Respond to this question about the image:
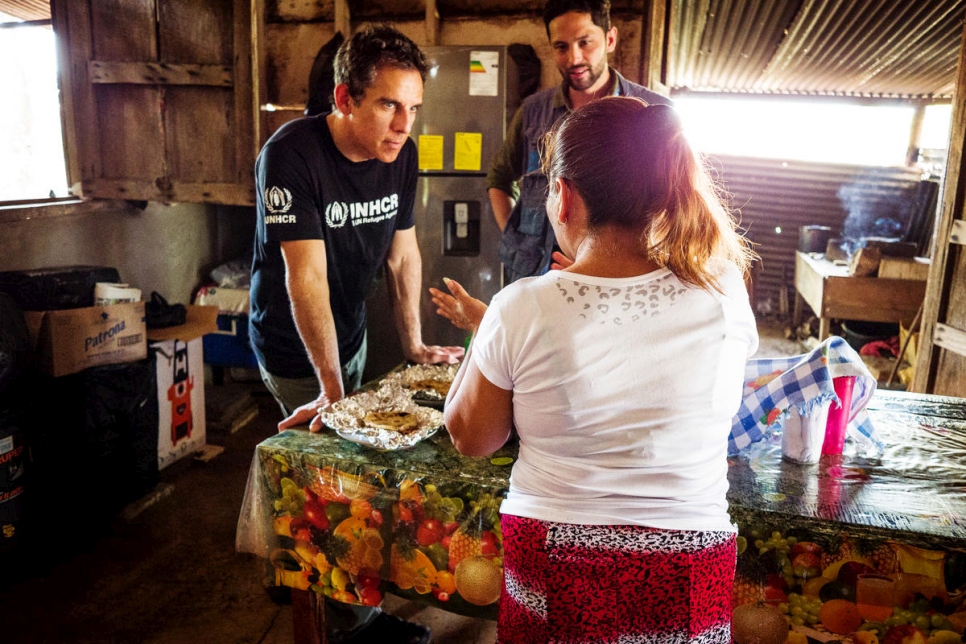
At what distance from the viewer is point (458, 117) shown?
4281 mm

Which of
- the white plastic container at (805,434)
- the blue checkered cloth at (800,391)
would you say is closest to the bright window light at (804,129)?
the blue checkered cloth at (800,391)

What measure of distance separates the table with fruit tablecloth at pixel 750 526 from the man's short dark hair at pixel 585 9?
179cm

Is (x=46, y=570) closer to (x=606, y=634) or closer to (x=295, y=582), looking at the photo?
(x=295, y=582)

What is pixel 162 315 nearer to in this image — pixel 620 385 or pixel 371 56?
pixel 371 56

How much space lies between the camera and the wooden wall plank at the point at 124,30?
430 centimetres

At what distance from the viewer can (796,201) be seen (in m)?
9.29

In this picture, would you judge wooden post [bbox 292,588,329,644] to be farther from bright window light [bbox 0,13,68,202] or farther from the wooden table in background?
the wooden table in background

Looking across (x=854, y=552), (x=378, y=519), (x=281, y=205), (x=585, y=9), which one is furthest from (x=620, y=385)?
(x=585, y=9)

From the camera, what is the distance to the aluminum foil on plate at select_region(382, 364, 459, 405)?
86.0 inches

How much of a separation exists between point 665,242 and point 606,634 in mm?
674

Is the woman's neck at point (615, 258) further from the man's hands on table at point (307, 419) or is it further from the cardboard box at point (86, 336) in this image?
the cardboard box at point (86, 336)

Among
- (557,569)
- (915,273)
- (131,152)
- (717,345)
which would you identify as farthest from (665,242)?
(915,273)

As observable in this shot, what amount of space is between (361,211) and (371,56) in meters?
0.53

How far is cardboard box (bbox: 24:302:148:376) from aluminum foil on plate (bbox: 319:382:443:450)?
1.92 meters
